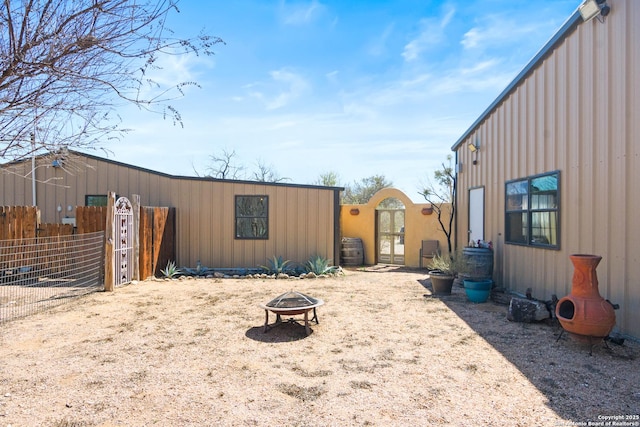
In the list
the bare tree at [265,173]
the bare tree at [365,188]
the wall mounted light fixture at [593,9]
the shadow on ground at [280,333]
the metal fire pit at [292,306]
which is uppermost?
the bare tree at [265,173]

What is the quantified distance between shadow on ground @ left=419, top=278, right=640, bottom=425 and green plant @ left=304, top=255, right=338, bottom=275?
166 inches

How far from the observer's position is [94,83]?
283 centimetres

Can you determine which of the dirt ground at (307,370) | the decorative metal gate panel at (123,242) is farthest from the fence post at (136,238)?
the dirt ground at (307,370)

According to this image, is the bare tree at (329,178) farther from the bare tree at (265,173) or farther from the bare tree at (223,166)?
the bare tree at (223,166)

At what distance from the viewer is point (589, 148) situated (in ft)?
14.7

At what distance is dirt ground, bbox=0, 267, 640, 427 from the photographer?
2463 mm

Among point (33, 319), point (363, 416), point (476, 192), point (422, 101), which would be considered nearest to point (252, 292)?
point (33, 319)

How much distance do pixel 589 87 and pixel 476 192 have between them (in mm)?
3930

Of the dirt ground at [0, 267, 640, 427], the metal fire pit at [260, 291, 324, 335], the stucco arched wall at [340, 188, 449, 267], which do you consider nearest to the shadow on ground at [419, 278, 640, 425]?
the dirt ground at [0, 267, 640, 427]

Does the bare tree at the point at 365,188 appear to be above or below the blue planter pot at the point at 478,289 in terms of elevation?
above

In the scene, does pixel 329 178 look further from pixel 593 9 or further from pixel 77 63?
pixel 77 63

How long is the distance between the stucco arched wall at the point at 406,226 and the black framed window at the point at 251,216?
8.83 feet

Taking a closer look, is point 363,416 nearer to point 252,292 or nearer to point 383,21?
point 252,292

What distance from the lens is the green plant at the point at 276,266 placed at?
29.0ft
